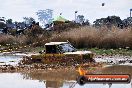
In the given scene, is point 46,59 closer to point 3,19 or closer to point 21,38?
Result: point 21,38

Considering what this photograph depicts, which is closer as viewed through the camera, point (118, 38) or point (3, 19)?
point (118, 38)

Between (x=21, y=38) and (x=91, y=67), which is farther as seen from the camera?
(x=21, y=38)

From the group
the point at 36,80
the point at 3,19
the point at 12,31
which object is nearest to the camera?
the point at 36,80

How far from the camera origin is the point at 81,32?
136ft

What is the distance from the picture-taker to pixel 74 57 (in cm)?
2466

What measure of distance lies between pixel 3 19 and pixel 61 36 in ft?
206

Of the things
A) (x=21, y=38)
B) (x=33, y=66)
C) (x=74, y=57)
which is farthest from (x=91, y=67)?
(x=21, y=38)

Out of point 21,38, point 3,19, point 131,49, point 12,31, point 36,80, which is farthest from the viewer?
point 3,19

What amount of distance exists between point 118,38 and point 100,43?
9.18 feet

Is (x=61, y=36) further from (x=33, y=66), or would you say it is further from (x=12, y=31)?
(x=12, y=31)

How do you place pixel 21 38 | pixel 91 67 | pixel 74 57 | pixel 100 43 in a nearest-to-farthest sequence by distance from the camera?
pixel 91 67
pixel 74 57
pixel 100 43
pixel 21 38

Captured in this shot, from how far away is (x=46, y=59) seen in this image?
2628cm

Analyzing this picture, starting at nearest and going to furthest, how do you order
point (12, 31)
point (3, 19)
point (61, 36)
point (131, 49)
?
point (131, 49), point (61, 36), point (12, 31), point (3, 19)

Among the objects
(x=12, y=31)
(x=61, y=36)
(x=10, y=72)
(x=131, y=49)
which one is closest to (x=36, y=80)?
(x=10, y=72)
